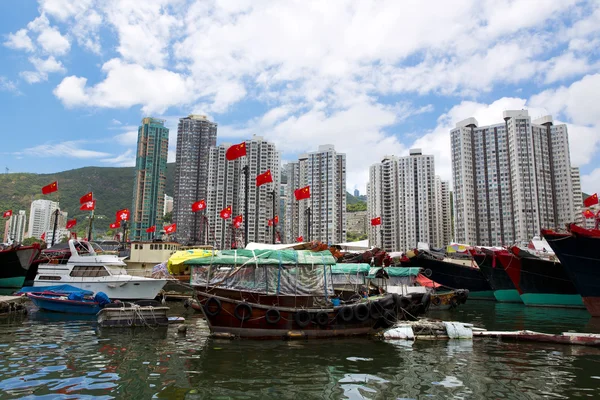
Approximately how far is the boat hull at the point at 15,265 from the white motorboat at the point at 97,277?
12359 mm

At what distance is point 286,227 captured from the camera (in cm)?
11588

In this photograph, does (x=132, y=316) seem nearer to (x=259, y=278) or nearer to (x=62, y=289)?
(x=259, y=278)

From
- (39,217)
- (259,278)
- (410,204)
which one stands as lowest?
(259,278)

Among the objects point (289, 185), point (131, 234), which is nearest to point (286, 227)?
Result: point (289, 185)

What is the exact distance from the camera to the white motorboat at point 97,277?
76.1ft

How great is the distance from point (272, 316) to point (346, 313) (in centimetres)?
303

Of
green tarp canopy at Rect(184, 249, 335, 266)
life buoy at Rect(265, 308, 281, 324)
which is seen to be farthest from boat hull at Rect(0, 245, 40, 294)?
life buoy at Rect(265, 308, 281, 324)

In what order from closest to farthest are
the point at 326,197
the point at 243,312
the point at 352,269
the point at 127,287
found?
the point at 243,312 < the point at 352,269 < the point at 127,287 < the point at 326,197

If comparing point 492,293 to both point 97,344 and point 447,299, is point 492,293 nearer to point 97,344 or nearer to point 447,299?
point 447,299

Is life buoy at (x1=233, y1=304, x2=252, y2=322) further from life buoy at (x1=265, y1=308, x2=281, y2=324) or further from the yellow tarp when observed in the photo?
the yellow tarp

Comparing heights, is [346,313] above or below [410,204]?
below

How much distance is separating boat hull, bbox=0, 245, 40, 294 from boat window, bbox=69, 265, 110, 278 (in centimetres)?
1459

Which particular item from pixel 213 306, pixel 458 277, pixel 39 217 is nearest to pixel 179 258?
pixel 213 306

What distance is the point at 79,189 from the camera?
157375 millimetres
